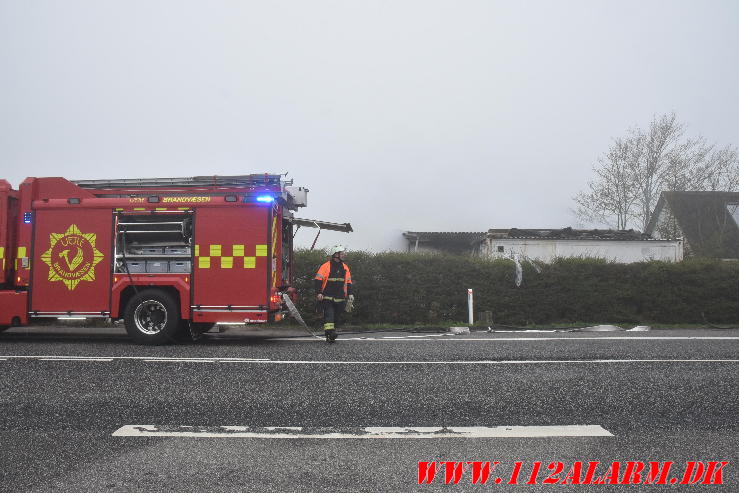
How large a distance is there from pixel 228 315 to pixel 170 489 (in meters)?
6.76

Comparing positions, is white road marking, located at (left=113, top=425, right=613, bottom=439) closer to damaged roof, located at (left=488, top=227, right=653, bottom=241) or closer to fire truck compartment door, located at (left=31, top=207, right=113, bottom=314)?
fire truck compartment door, located at (left=31, top=207, right=113, bottom=314)

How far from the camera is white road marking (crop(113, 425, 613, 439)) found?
4.09 m

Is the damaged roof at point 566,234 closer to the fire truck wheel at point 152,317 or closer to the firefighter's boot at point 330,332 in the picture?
the firefighter's boot at point 330,332

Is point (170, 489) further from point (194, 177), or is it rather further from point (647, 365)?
point (194, 177)

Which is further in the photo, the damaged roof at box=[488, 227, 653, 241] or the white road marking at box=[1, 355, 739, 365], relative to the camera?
the damaged roof at box=[488, 227, 653, 241]

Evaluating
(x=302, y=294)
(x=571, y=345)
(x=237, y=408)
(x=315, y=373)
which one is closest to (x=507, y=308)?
(x=302, y=294)

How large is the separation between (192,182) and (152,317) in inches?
99.2

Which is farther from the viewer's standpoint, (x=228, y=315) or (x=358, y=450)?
(x=228, y=315)

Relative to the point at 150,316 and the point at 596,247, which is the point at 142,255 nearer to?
the point at 150,316

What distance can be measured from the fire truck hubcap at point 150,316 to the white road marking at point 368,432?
578 cm

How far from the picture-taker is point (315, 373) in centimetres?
642

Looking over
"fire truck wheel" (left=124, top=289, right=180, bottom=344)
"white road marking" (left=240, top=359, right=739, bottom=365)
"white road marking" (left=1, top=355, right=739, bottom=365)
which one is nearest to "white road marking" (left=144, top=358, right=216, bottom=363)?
"white road marking" (left=1, top=355, right=739, bottom=365)
